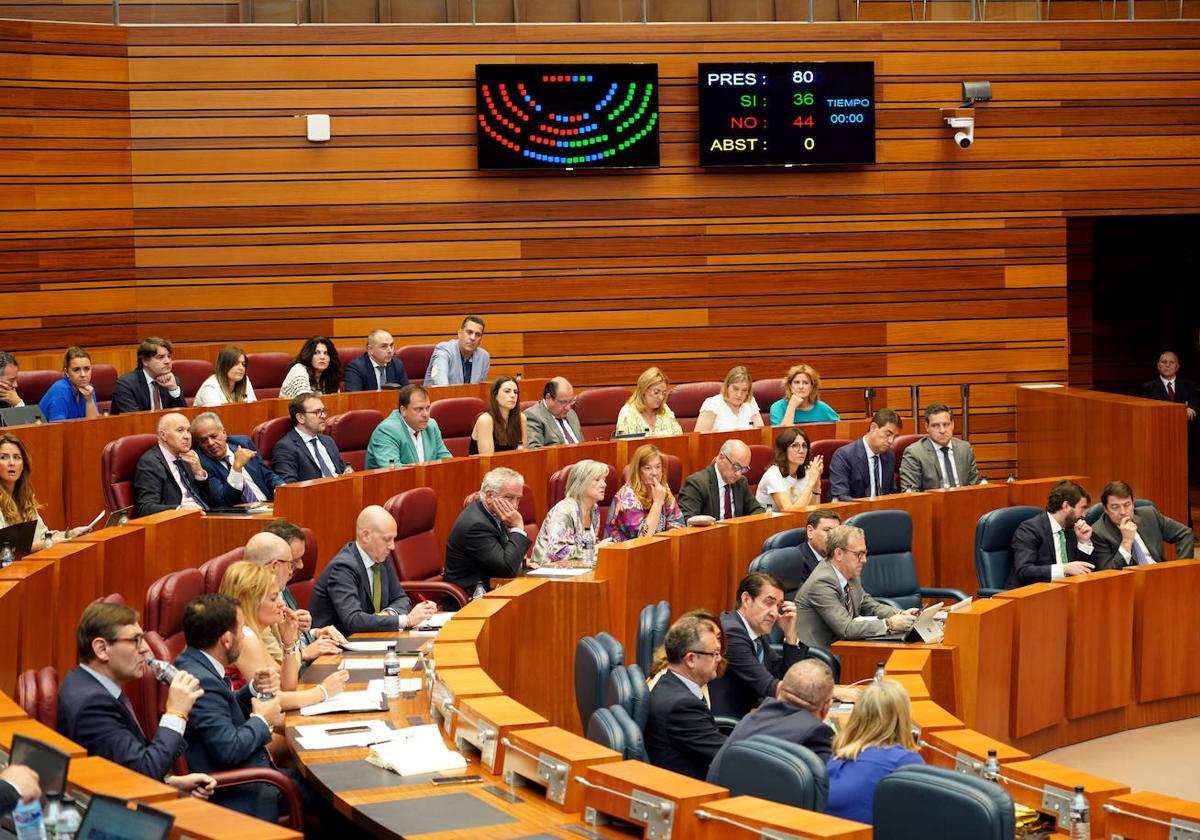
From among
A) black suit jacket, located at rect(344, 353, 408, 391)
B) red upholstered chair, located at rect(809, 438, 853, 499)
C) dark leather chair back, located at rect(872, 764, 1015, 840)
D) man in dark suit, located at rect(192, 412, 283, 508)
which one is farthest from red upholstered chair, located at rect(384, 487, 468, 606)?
dark leather chair back, located at rect(872, 764, 1015, 840)

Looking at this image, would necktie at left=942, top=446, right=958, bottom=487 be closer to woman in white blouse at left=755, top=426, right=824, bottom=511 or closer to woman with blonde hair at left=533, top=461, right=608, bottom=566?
woman in white blouse at left=755, top=426, right=824, bottom=511

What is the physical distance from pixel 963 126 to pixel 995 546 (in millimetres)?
4598

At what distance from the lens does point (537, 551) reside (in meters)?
6.61

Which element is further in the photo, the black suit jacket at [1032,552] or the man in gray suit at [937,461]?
the man in gray suit at [937,461]

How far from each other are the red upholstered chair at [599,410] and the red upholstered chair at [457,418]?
824mm

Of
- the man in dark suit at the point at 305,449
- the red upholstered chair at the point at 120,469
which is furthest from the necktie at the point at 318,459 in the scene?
the red upholstered chair at the point at 120,469

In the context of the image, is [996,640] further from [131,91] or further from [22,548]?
[131,91]

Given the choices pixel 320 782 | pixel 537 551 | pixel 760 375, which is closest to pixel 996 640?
pixel 537 551

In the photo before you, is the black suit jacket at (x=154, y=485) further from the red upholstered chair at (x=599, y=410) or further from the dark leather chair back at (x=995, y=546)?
the dark leather chair back at (x=995, y=546)

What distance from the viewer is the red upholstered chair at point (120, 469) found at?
6676mm

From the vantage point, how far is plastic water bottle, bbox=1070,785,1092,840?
11.6ft

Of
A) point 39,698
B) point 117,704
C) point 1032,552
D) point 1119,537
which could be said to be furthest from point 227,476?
point 1119,537

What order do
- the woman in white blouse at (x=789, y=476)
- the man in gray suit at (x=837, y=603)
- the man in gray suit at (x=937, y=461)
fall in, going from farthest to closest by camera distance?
the man in gray suit at (x=937, y=461) < the woman in white blouse at (x=789, y=476) < the man in gray suit at (x=837, y=603)

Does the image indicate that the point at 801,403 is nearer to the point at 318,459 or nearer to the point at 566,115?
the point at 566,115
